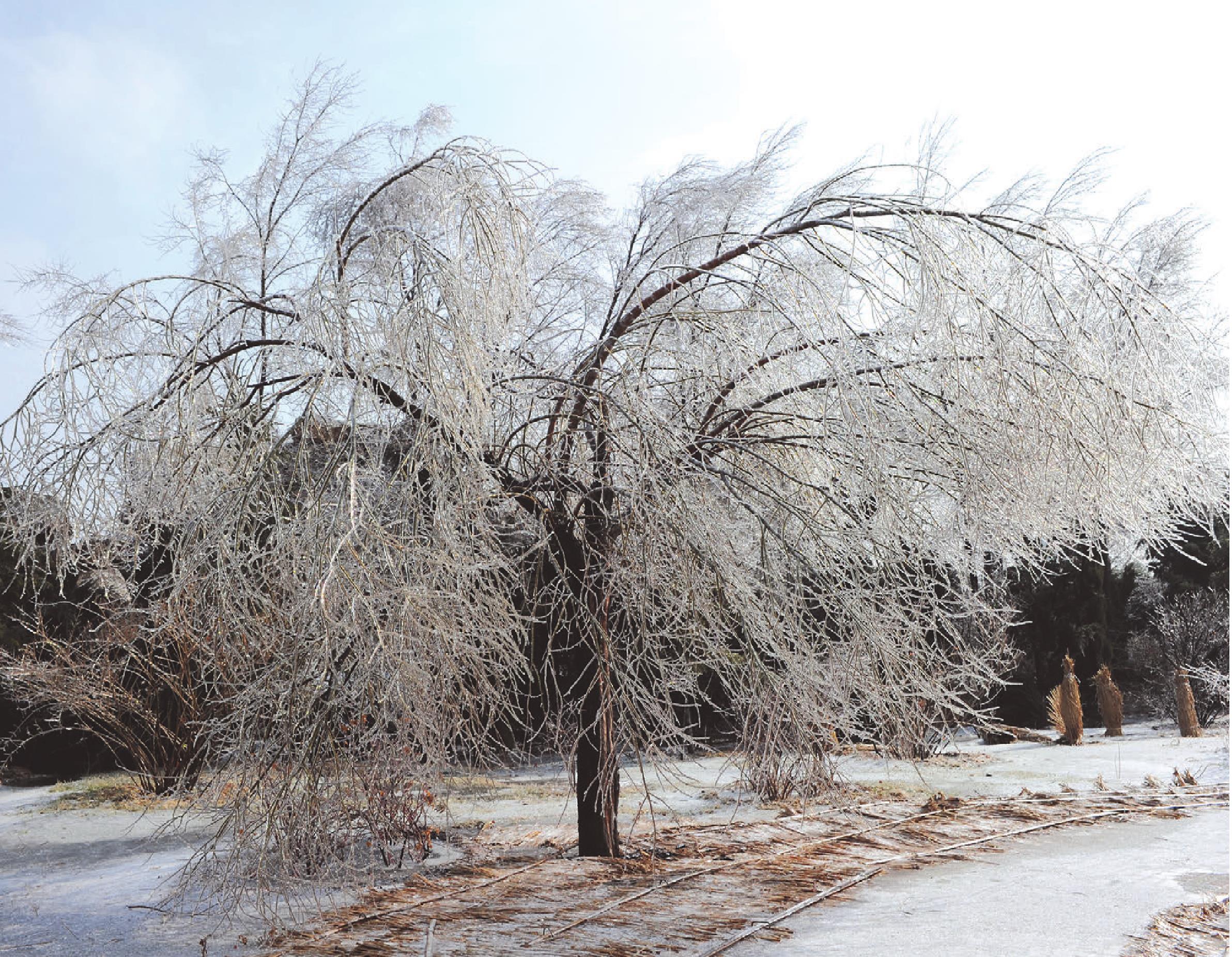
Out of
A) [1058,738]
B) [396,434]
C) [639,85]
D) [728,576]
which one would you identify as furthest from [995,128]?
[1058,738]

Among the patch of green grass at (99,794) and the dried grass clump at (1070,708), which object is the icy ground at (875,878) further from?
the dried grass clump at (1070,708)

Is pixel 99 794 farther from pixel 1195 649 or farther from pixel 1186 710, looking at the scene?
pixel 1195 649

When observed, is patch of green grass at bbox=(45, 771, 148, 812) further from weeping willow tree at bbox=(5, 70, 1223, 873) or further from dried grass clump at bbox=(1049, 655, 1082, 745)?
dried grass clump at bbox=(1049, 655, 1082, 745)

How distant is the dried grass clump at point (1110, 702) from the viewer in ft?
36.8

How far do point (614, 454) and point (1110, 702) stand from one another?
858cm

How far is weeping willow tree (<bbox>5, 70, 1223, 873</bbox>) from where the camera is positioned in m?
3.74

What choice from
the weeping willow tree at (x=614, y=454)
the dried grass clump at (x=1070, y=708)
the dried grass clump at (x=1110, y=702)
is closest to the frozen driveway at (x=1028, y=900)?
the weeping willow tree at (x=614, y=454)

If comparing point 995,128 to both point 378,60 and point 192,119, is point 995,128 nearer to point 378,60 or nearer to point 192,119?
point 378,60

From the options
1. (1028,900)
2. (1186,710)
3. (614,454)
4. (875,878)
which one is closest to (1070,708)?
(1186,710)

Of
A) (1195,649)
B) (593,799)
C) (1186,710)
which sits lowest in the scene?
(593,799)

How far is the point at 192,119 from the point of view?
23.1ft

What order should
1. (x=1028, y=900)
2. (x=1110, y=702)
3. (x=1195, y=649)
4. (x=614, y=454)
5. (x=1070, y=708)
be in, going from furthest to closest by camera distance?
1. (x=1195, y=649)
2. (x=1110, y=702)
3. (x=1070, y=708)
4. (x=614, y=454)
5. (x=1028, y=900)

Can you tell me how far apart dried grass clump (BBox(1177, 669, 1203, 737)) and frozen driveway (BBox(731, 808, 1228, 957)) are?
4846mm

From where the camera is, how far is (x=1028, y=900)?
456 centimetres
